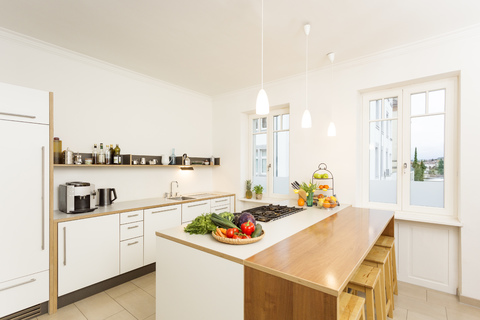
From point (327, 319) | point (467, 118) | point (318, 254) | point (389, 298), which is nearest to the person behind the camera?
point (327, 319)

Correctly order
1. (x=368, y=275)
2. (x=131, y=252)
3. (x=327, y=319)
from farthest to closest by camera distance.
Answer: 1. (x=131, y=252)
2. (x=368, y=275)
3. (x=327, y=319)

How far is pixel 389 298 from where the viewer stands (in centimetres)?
223

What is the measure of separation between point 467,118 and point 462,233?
1.21 metres

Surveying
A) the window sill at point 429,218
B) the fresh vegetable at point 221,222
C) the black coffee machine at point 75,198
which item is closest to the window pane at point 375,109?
the window sill at point 429,218

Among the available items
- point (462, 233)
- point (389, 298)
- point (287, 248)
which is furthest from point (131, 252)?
point (462, 233)

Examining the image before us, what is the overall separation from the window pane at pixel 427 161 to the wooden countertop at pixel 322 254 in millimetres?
1152

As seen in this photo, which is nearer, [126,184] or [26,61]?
[26,61]

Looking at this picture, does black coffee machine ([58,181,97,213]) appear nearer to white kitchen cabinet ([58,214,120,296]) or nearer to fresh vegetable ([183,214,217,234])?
white kitchen cabinet ([58,214,120,296])

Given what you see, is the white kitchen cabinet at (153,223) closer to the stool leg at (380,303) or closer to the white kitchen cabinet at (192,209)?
the white kitchen cabinet at (192,209)

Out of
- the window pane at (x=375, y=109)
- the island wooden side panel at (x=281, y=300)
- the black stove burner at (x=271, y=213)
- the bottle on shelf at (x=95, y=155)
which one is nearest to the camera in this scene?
the island wooden side panel at (x=281, y=300)

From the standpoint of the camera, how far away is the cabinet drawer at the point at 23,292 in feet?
6.73

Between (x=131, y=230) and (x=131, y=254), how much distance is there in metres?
0.30

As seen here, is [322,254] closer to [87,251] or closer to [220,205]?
[87,251]

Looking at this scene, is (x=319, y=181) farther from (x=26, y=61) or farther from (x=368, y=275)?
(x=26, y=61)
